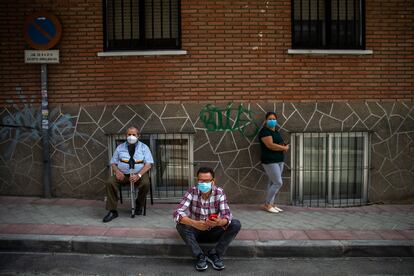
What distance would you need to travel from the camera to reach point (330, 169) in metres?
7.89

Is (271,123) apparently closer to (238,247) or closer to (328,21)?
(238,247)

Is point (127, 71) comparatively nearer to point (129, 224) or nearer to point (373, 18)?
point (129, 224)

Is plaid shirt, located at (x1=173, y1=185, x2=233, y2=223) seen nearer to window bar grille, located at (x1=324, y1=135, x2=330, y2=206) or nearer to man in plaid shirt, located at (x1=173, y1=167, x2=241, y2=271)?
man in plaid shirt, located at (x1=173, y1=167, x2=241, y2=271)

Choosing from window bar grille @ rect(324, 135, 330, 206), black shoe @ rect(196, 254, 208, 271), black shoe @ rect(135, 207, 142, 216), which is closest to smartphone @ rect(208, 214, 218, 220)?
black shoe @ rect(196, 254, 208, 271)

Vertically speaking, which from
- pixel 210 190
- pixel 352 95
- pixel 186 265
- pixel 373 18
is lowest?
pixel 186 265

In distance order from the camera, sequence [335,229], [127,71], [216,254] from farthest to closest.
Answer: [127,71], [335,229], [216,254]

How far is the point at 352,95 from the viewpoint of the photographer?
7707 millimetres

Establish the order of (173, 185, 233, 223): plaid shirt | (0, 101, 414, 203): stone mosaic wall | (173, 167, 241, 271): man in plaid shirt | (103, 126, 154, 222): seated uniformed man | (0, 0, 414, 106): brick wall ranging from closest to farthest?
(173, 167, 241, 271): man in plaid shirt, (173, 185, 233, 223): plaid shirt, (103, 126, 154, 222): seated uniformed man, (0, 0, 414, 106): brick wall, (0, 101, 414, 203): stone mosaic wall

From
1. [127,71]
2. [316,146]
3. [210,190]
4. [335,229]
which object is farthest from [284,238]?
[127,71]

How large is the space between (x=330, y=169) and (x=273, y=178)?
1.42 metres

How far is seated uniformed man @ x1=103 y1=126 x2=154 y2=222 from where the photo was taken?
6.64 metres

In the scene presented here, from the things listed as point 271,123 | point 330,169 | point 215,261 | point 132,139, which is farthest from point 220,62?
point 215,261

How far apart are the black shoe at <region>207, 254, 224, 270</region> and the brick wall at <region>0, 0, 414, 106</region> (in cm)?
315

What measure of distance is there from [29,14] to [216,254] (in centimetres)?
539
